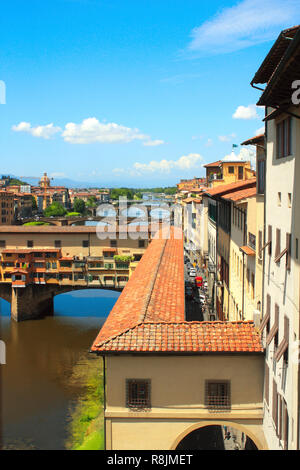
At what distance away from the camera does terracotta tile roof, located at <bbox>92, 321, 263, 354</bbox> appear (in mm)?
12930

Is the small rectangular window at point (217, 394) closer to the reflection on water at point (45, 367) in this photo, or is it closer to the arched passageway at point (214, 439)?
the arched passageway at point (214, 439)

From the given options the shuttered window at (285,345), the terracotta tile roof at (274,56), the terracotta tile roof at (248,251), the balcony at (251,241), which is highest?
the terracotta tile roof at (274,56)

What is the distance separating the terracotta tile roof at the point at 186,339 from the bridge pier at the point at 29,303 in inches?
1246

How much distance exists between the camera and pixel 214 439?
19344 millimetres

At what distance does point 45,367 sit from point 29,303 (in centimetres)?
1196

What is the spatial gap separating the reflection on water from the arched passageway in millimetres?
6989

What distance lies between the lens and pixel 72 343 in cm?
3784

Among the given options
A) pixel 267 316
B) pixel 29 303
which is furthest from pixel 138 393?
pixel 29 303

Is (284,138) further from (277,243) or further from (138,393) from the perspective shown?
(138,393)

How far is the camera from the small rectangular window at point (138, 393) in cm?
1309

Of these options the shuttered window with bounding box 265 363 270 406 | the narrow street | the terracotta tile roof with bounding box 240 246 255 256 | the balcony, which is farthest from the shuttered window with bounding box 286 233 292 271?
the narrow street

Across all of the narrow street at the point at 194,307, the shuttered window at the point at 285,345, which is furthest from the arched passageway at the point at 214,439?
the narrow street at the point at 194,307

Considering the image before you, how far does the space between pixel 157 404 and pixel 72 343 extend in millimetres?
25885
